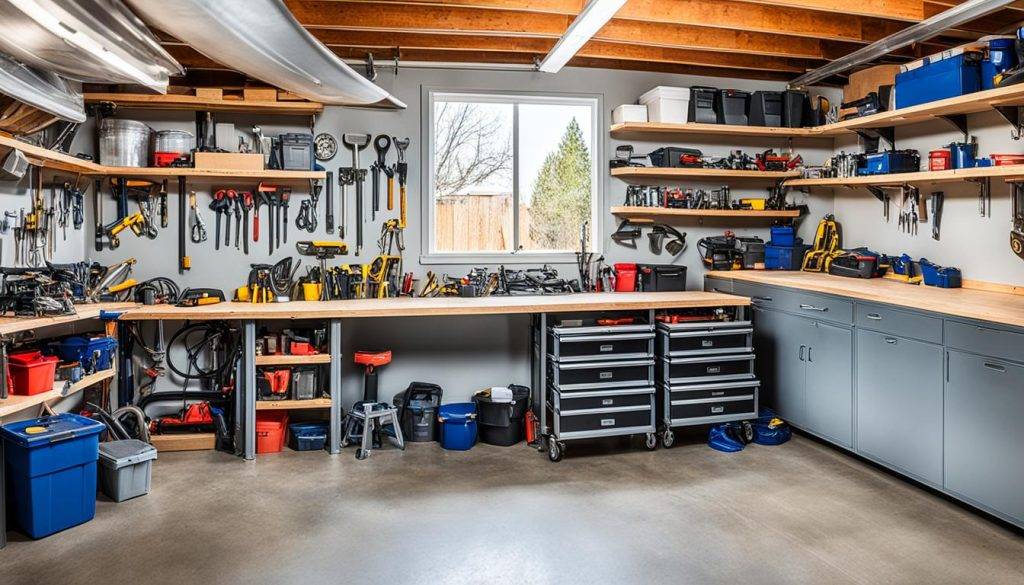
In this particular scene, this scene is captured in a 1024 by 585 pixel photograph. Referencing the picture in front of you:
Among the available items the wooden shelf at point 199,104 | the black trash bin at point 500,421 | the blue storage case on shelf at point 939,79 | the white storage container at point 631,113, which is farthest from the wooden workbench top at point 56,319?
the blue storage case on shelf at point 939,79

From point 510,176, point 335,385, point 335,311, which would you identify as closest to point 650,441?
point 335,385

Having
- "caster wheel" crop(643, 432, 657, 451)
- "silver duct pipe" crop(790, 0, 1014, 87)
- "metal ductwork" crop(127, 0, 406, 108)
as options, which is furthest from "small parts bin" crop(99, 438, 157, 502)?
"silver duct pipe" crop(790, 0, 1014, 87)

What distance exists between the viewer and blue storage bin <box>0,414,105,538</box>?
9.58 feet

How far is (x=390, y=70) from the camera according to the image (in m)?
4.81

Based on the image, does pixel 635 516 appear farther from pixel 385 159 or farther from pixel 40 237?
pixel 40 237

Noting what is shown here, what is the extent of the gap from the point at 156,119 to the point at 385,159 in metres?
1.67

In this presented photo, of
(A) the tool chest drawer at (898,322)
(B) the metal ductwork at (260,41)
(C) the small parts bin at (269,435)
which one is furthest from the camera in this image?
(C) the small parts bin at (269,435)

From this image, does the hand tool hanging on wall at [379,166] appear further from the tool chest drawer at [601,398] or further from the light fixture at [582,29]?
the tool chest drawer at [601,398]

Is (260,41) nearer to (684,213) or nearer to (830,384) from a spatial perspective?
(684,213)

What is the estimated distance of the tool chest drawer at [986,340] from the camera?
2898 mm

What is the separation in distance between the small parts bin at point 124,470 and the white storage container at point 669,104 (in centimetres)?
416

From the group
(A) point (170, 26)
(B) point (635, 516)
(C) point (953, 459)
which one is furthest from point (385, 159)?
(C) point (953, 459)

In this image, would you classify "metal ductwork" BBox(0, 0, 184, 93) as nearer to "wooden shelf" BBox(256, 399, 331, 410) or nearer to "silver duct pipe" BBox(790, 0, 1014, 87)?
"wooden shelf" BBox(256, 399, 331, 410)

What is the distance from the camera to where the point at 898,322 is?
3.56 metres
